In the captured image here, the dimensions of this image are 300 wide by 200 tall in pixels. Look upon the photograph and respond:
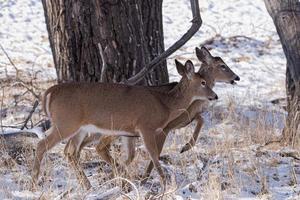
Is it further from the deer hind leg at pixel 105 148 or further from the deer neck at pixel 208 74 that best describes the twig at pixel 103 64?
the deer neck at pixel 208 74

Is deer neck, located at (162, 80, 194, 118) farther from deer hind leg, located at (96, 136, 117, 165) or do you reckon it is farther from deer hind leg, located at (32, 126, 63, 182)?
deer hind leg, located at (32, 126, 63, 182)

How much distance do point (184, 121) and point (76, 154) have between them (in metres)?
1.14

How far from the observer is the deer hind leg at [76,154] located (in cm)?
659

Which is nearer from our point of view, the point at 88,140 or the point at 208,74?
the point at 88,140

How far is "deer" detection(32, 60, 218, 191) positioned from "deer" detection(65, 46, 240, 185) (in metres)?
0.13

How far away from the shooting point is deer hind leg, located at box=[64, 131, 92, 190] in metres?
6.59

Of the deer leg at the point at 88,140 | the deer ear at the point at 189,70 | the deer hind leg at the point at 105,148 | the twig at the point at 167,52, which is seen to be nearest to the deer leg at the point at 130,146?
the deer hind leg at the point at 105,148

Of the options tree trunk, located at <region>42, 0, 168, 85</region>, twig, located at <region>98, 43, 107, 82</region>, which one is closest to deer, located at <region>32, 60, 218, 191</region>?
twig, located at <region>98, 43, 107, 82</region>

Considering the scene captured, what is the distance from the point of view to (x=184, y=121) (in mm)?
7559

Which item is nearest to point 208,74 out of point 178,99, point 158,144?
point 178,99

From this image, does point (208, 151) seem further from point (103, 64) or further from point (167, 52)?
point (103, 64)

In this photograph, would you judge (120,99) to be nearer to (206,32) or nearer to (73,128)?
(73,128)

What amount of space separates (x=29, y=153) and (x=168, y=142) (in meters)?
1.81

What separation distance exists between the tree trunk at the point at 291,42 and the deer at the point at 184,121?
640mm
